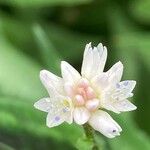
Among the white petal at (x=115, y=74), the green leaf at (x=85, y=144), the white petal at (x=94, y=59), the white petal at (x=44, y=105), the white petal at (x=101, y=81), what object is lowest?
the green leaf at (x=85, y=144)

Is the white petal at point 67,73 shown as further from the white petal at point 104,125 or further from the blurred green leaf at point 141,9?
the blurred green leaf at point 141,9

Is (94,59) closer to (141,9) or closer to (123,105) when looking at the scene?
(123,105)

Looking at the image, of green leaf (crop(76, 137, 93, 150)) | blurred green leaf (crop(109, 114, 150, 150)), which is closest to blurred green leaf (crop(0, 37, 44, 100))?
blurred green leaf (crop(109, 114, 150, 150))

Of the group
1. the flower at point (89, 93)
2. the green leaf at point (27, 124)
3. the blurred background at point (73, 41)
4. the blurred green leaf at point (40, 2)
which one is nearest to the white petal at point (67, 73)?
the flower at point (89, 93)

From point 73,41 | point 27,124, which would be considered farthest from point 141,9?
point 27,124

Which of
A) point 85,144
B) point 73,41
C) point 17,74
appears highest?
point 73,41

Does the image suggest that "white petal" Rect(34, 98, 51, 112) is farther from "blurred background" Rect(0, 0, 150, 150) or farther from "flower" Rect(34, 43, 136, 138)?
"blurred background" Rect(0, 0, 150, 150)

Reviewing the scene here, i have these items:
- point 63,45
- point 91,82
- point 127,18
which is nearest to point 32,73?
point 63,45

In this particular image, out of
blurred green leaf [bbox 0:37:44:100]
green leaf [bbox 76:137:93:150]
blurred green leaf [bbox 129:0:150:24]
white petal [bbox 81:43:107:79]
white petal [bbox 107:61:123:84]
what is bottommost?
green leaf [bbox 76:137:93:150]
